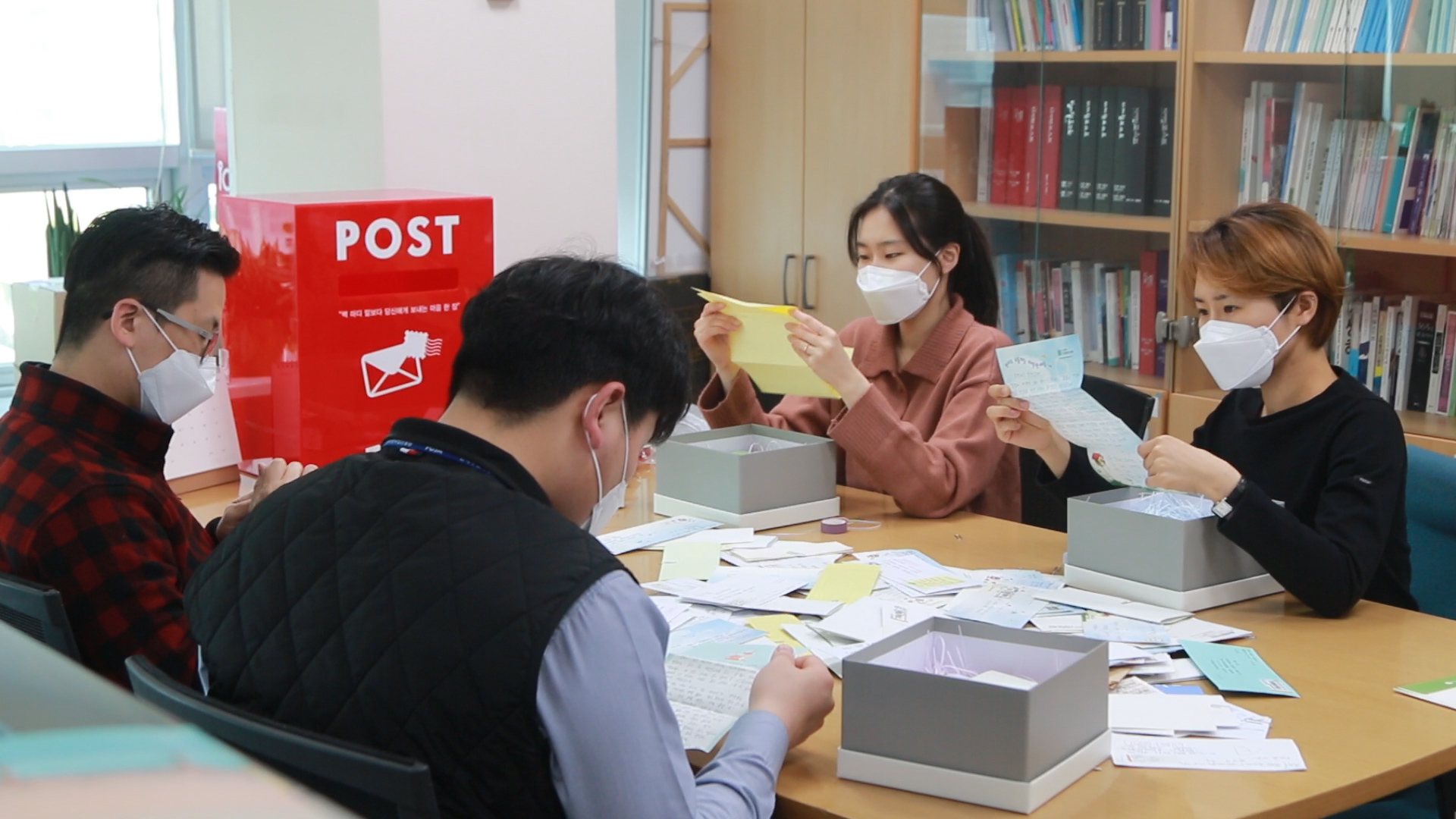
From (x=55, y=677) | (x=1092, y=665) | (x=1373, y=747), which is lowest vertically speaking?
(x=1373, y=747)

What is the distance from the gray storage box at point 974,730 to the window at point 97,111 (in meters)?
3.01

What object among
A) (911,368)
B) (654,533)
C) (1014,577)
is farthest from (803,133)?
(1014,577)

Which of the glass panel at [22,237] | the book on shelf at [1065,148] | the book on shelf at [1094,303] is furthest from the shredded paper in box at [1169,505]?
the glass panel at [22,237]

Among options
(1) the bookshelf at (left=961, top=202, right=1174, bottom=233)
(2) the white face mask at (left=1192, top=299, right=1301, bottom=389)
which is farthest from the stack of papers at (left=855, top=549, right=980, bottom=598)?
(1) the bookshelf at (left=961, top=202, right=1174, bottom=233)

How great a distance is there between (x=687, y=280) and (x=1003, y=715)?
349 cm

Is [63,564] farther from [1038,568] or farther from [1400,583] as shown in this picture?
[1400,583]

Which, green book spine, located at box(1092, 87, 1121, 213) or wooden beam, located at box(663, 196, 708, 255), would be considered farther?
wooden beam, located at box(663, 196, 708, 255)

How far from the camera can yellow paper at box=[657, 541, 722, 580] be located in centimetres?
209

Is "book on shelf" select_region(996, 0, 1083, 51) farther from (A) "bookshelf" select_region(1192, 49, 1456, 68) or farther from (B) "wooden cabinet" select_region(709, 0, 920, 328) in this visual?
(A) "bookshelf" select_region(1192, 49, 1456, 68)

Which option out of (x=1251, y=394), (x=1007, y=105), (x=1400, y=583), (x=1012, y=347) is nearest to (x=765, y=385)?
(x=1012, y=347)

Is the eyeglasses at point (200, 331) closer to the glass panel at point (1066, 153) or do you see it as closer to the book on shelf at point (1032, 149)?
the glass panel at point (1066, 153)

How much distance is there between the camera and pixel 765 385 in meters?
2.61

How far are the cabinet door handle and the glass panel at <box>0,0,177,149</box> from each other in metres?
1.90

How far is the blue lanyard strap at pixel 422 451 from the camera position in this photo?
4.12 ft
